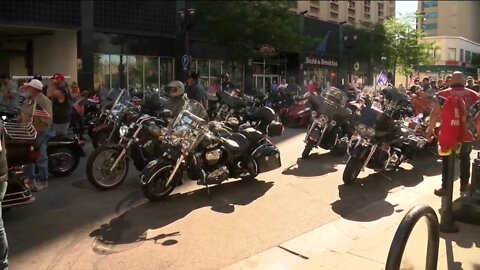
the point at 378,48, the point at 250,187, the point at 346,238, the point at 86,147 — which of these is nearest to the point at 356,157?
the point at 250,187

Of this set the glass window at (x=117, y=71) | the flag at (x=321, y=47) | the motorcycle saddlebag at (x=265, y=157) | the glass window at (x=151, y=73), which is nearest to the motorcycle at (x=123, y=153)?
the motorcycle saddlebag at (x=265, y=157)

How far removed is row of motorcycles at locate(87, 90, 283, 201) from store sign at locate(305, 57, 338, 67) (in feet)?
87.0

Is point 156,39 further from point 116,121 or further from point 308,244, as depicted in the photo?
point 308,244

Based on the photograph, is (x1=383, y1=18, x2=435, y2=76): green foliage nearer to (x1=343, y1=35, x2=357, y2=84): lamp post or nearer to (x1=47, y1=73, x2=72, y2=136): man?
(x1=343, y1=35, x2=357, y2=84): lamp post

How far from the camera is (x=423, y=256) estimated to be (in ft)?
14.0

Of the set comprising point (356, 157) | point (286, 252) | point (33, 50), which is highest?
point (33, 50)

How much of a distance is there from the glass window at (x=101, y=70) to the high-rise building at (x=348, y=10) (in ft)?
50.2

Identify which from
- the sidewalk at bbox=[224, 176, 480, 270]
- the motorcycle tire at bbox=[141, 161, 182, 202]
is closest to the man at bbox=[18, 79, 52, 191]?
the motorcycle tire at bbox=[141, 161, 182, 202]

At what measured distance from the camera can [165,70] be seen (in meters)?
25.0

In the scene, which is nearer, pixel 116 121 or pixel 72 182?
pixel 72 182

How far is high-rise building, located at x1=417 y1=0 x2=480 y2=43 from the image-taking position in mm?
4289

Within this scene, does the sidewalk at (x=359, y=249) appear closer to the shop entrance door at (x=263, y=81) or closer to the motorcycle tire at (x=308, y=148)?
the motorcycle tire at (x=308, y=148)

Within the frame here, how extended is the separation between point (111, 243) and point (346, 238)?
2.52 metres

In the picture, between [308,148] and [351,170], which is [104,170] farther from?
[308,148]
